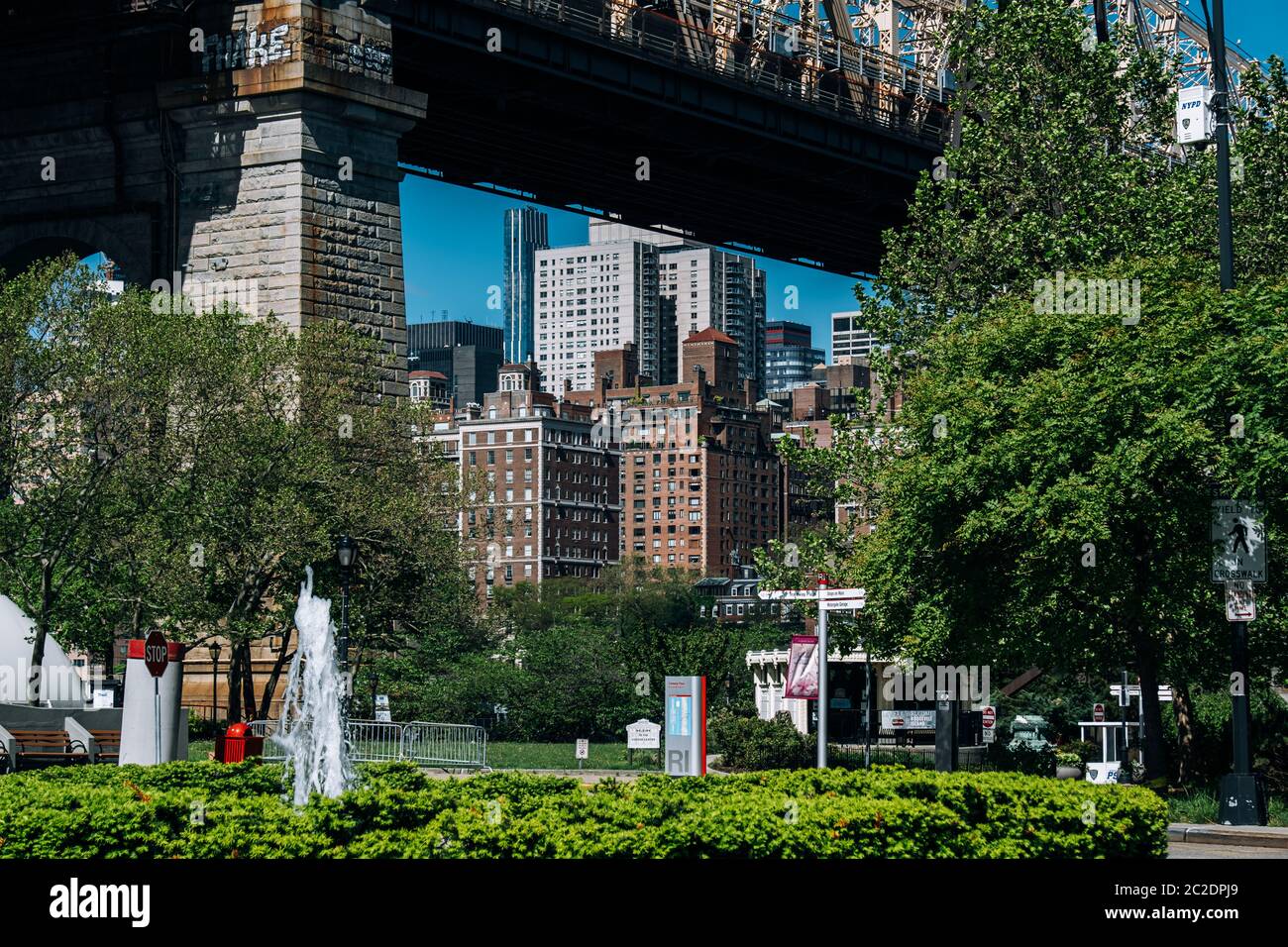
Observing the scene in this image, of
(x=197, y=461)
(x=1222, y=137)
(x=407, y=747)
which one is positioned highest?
(x=1222, y=137)

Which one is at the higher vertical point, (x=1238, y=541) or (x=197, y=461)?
(x=197, y=461)

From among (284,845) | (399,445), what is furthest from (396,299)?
(284,845)

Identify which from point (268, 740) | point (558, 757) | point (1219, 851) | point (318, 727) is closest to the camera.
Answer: point (318, 727)

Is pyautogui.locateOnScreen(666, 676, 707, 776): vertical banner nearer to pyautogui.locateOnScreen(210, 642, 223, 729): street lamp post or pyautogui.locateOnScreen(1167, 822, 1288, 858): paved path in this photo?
pyautogui.locateOnScreen(1167, 822, 1288, 858): paved path

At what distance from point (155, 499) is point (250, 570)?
249cm

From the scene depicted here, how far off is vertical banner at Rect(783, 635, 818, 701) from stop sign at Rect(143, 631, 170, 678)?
793cm

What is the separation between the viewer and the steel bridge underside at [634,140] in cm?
4922

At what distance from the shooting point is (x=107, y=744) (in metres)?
31.9

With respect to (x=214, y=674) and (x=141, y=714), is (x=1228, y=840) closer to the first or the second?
(x=141, y=714)

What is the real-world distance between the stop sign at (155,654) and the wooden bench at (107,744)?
26.0 ft

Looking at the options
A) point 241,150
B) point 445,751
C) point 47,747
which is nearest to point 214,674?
point 445,751

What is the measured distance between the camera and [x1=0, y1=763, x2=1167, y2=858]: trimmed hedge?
13.9 metres

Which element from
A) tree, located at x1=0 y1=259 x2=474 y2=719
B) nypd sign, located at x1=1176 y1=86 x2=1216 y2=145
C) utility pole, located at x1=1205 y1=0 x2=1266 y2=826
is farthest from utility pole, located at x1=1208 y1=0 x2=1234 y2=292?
tree, located at x1=0 y1=259 x2=474 y2=719

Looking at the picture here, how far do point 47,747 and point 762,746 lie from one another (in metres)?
13.6
